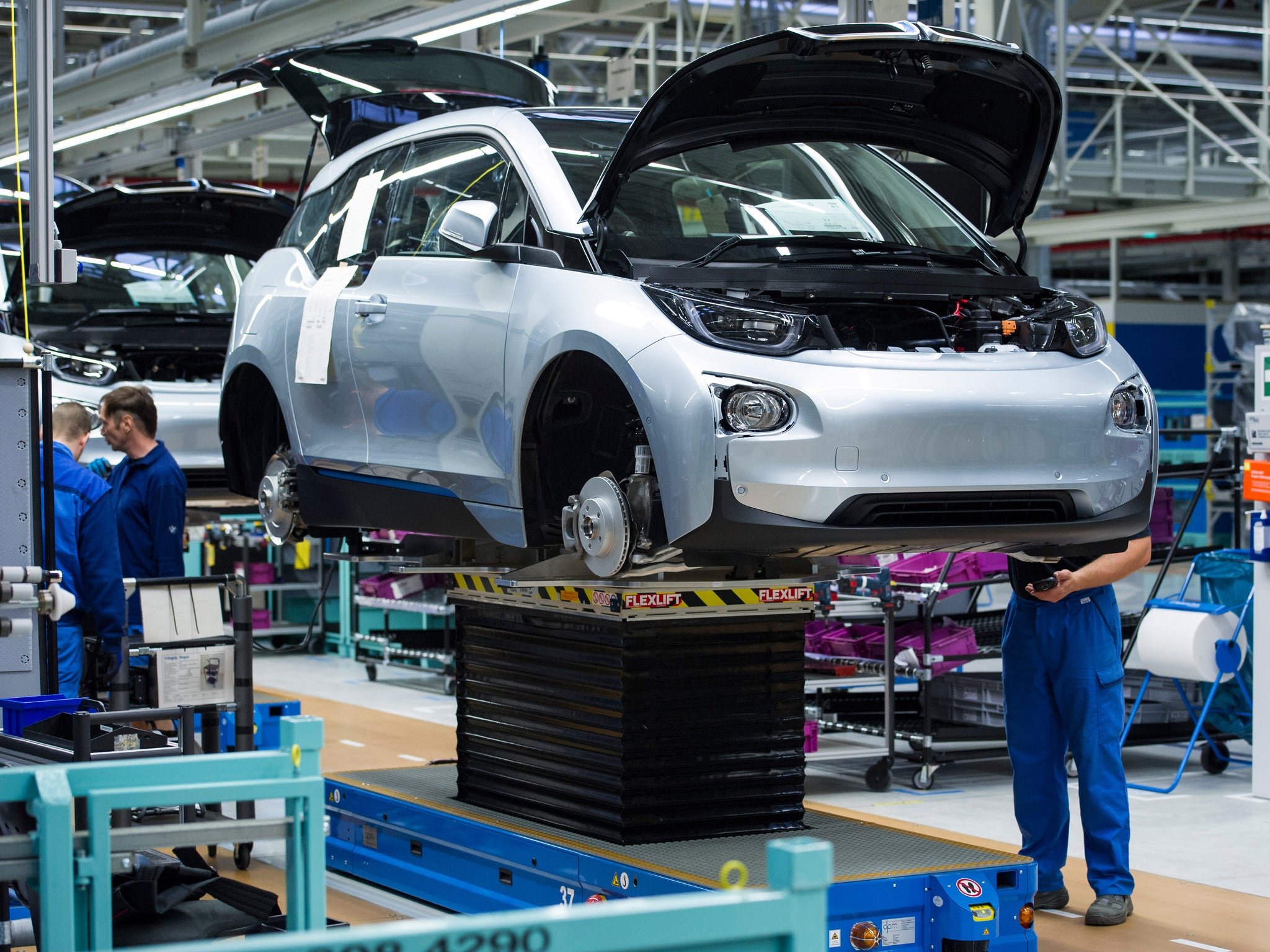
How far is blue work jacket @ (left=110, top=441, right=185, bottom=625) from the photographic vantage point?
6211mm

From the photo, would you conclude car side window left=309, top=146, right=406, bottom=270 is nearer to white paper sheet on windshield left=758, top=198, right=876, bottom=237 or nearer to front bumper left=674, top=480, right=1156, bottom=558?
white paper sheet on windshield left=758, top=198, right=876, bottom=237

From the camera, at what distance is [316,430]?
5105 millimetres

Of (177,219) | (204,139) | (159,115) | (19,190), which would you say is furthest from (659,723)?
(204,139)

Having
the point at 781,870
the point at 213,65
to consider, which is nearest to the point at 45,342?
the point at 213,65

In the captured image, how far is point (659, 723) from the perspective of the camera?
445cm

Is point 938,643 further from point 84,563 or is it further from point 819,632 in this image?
point 84,563

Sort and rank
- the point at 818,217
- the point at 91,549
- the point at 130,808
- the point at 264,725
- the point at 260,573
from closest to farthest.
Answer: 1. the point at 130,808
2. the point at 818,217
3. the point at 91,549
4. the point at 264,725
5. the point at 260,573

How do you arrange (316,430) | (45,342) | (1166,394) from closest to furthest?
(316,430), (45,342), (1166,394)

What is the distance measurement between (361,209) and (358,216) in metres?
0.03

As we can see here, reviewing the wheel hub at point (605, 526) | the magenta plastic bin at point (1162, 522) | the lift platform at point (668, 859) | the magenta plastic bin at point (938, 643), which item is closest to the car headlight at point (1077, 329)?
the lift platform at point (668, 859)

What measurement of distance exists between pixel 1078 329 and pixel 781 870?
108 inches

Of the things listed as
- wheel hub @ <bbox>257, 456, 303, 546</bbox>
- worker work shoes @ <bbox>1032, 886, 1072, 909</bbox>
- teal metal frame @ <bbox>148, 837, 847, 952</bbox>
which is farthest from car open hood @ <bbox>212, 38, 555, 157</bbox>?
teal metal frame @ <bbox>148, 837, 847, 952</bbox>

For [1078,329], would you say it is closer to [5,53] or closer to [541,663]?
[541,663]

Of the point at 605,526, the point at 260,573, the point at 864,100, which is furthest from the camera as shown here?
the point at 260,573
